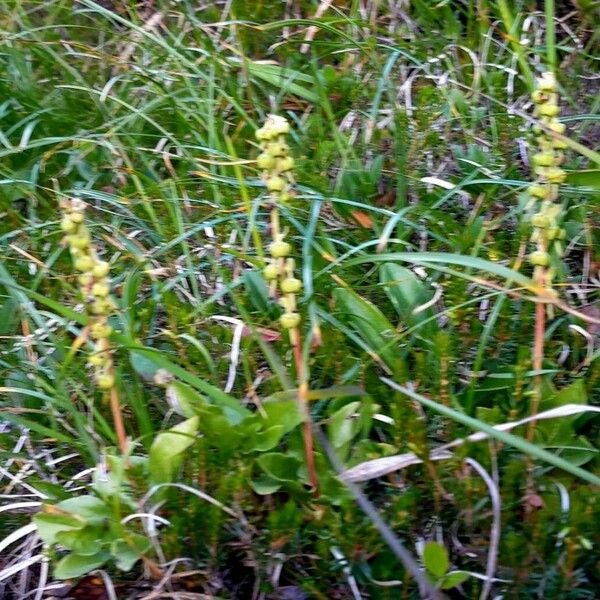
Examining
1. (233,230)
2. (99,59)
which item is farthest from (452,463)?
(99,59)

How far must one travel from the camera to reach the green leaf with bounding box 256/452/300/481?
137 centimetres

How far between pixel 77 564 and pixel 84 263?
456mm

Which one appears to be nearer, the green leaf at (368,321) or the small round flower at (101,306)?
the small round flower at (101,306)

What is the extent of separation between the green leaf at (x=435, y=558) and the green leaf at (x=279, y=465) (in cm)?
24

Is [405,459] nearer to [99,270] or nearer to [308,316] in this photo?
[308,316]

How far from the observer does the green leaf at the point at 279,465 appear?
137 centimetres

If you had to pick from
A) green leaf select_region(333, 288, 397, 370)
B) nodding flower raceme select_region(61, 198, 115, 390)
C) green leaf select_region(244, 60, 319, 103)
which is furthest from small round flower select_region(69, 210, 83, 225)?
green leaf select_region(244, 60, 319, 103)

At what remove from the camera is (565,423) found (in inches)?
55.1

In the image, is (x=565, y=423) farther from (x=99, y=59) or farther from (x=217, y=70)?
(x=99, y=59)

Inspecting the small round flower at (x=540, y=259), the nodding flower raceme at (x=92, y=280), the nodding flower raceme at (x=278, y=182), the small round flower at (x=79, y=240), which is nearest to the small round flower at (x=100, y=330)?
the nodding flower raceme at (x=92, y=280)

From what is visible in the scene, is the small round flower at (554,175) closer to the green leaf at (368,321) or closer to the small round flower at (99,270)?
the green leaf at (368,321)

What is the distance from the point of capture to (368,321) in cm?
162

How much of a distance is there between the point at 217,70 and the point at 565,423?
140 cm

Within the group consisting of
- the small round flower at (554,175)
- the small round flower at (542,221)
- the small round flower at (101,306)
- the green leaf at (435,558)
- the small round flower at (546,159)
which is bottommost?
the green leaf at (435,558)
